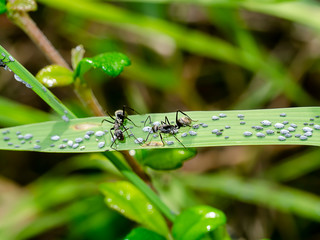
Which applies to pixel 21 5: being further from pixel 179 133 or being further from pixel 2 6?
pixel 179 133

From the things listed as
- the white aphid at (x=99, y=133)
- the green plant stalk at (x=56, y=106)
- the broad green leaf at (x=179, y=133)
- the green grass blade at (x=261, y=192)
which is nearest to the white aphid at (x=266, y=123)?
the broad green leaf at (x=179, y=133)

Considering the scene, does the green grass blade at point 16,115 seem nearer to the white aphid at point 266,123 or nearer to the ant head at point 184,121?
the ant head at point 184,121

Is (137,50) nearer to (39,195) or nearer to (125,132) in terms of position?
(39,195)

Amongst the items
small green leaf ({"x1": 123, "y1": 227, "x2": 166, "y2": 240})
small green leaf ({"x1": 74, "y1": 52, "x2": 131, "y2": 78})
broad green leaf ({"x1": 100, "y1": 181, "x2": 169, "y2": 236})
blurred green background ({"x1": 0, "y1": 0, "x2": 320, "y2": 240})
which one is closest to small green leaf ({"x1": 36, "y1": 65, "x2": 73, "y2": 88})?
small green leaf ({"x1": 74, "y1": 52, "x2": 131, "y2": 78})

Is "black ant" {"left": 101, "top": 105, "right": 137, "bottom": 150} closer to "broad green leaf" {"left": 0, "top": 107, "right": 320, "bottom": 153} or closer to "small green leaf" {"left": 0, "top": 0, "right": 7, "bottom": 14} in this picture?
"broad green leaf" {"left": 0, "top": 107, "right": 320, "bottom": 153}

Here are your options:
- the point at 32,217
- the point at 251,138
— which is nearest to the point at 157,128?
the point at 251,138

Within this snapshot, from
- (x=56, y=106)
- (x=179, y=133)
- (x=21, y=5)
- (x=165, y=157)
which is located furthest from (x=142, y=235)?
(x=21, y=5)

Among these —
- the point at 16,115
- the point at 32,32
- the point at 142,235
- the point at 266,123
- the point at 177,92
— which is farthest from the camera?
the point at 177,92
